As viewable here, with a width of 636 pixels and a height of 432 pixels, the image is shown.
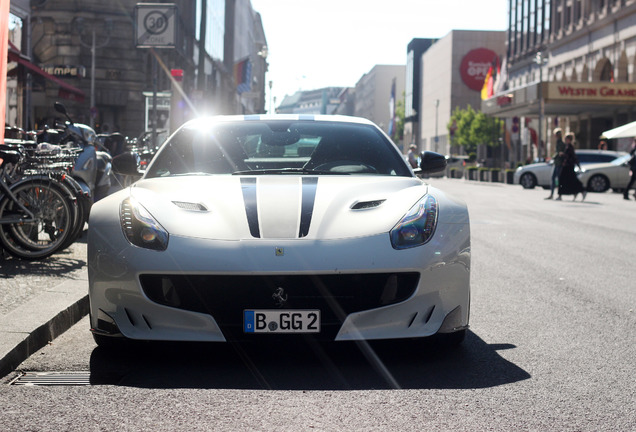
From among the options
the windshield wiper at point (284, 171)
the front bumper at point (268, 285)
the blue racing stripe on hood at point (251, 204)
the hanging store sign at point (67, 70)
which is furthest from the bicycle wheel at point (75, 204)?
the hanging store sign at point (67, 70)

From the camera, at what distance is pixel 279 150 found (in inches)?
252

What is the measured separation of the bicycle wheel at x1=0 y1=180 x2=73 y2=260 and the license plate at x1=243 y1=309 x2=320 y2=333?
12.8ft

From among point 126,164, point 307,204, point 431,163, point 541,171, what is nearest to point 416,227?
point 307,204

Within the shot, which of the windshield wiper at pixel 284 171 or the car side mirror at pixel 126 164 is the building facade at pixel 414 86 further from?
the windshield wiper at pixel 284 171

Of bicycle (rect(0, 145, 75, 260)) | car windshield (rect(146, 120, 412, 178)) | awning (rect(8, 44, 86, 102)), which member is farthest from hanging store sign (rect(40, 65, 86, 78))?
car windshield (rect(146, 120, 412, 178))

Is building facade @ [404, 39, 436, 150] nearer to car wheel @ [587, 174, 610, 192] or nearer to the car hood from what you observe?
car wheel @ [587, 174, 610, 192]

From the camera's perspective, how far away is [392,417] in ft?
12.3

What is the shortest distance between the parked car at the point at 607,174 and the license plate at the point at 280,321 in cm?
2989

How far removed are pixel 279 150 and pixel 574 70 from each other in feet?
190

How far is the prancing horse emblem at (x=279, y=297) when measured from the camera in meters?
4.52

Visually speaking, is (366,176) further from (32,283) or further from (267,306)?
(32,283)

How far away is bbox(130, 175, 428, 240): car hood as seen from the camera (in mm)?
4633

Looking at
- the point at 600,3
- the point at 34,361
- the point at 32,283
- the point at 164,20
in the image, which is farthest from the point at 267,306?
the point at 600,3

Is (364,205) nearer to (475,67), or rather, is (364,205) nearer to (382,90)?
(475,67)
